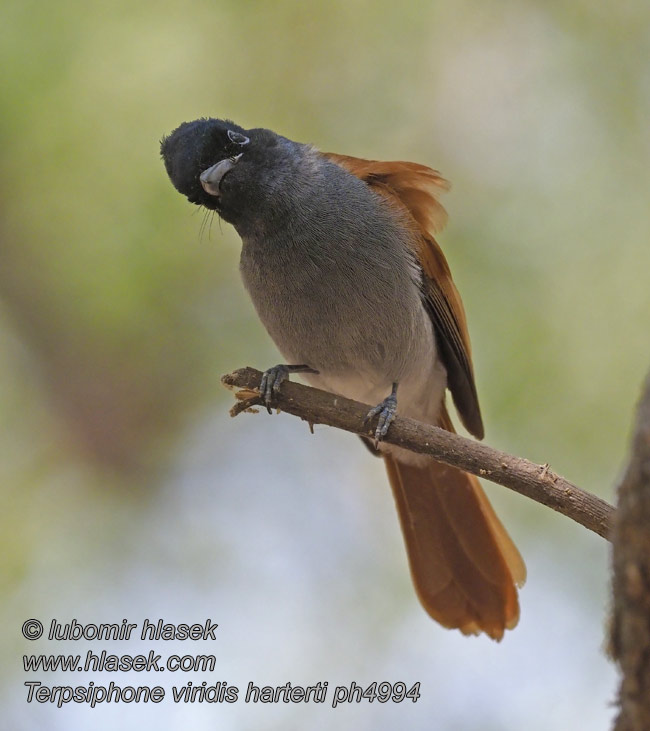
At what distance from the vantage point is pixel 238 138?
179 inches

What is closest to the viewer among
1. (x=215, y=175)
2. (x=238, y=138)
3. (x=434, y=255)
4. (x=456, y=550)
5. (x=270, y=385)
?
(x=270, y=385)

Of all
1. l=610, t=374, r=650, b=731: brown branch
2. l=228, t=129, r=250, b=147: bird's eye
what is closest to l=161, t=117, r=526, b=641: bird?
l=228, t=129, r=250, b=147: bird's eye

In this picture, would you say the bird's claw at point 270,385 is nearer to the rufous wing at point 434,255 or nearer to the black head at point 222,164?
the black head at point 222,164

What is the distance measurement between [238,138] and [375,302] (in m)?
1.07

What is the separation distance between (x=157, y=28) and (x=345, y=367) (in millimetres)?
2670

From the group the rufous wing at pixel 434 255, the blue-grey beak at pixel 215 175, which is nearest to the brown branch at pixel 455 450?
the blue-grey beak at pixel 215 175

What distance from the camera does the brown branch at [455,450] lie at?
11.2 ft

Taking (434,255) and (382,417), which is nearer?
(382,417)

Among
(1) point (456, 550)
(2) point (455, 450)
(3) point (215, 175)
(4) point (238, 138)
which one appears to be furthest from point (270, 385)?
(1) point (456, 550)

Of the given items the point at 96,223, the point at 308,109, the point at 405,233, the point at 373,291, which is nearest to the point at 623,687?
the point at 373,291

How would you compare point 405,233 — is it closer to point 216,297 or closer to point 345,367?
point 345,367

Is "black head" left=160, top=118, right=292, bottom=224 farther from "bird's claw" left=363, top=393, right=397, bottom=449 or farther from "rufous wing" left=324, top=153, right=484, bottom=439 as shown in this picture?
"bird's claw" left=363, top=393, right=397, bottom=449

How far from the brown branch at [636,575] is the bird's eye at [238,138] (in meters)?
3.06

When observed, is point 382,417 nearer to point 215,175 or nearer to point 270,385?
point 270,385
